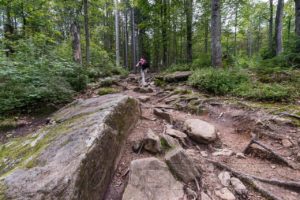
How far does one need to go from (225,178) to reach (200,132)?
1125 mm

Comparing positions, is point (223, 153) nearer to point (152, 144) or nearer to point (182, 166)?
point (182, 166)

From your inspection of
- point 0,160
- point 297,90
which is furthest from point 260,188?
point 297,90

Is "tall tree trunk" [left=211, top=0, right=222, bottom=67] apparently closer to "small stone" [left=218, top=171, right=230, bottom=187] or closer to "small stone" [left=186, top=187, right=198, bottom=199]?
"small stone" [left=218, top=171, right=230, bottom=187]

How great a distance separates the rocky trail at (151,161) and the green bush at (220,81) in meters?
2.18

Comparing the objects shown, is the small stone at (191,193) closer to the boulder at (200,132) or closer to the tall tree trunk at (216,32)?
the boulder at (200,132)

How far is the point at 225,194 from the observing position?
2.17 m

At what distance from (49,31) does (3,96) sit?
1150 cm

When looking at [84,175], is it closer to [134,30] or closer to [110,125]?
[110,125]

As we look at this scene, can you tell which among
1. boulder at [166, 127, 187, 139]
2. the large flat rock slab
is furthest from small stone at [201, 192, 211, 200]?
boulder at [166, 127, 187, 139]

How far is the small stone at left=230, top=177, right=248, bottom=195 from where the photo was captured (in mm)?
2220

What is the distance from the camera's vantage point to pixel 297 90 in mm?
4891

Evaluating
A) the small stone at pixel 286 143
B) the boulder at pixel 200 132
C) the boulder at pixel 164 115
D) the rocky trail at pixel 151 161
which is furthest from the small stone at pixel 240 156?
the boulder at pixel 164 115

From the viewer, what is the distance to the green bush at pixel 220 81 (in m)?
6.21

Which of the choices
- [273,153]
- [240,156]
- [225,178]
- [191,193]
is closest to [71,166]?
[191,193]
